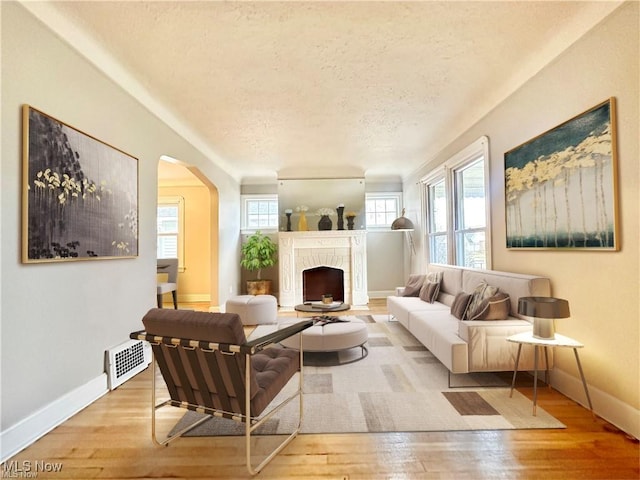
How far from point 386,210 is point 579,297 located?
17.0 ft

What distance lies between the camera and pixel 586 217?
7.52 feet

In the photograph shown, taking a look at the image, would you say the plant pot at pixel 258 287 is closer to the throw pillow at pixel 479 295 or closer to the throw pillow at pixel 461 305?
the throw pillow at pixel 461 305

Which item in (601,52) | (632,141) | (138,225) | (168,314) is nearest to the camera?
(168,314)

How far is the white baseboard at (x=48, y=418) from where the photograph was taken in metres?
1.82

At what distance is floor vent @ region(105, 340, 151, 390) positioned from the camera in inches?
106

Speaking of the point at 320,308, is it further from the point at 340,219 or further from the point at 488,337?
the point at 340,219

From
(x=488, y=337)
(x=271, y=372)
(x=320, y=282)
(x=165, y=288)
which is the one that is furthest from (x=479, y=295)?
(x=165, y=288)

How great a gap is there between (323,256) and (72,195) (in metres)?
4.84

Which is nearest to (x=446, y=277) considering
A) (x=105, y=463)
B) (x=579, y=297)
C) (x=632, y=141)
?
(x=579, y=297)

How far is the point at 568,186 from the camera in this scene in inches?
96.9

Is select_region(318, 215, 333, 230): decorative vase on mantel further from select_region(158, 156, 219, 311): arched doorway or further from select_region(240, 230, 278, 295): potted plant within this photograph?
select_region(158, 156, 219, 311): arched doorway

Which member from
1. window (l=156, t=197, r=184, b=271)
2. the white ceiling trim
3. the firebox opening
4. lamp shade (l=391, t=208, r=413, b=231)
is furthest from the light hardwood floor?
window (l=156, t=197, r=184, b=271)

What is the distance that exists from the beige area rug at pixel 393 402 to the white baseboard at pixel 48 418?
83 centimetres

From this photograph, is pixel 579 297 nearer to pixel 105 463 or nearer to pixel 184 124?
pixel 105 463
